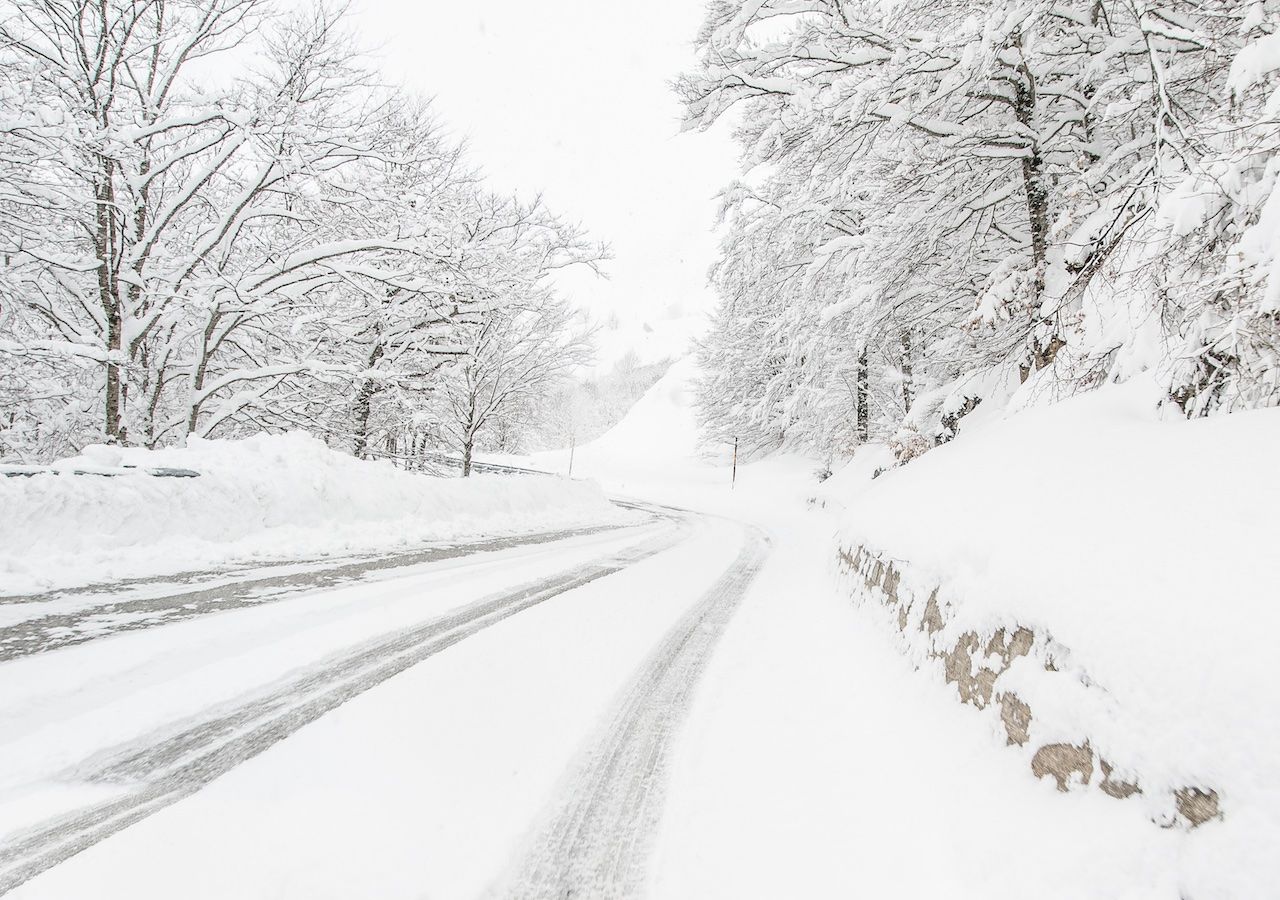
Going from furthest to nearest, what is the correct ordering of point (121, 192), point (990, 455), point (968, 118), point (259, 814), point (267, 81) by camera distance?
point (267, 81)
point (121, 192)
point (968, 118)
point (990, 455)
point (259, 814)

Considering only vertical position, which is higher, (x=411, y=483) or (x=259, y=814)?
(x=411, y=483)

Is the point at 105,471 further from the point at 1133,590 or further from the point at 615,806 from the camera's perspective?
the point at 1133,590

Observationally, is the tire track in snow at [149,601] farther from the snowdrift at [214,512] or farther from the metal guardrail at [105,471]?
the metal guardrail at [105,471]

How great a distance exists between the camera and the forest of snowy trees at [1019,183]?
2934 millimetres

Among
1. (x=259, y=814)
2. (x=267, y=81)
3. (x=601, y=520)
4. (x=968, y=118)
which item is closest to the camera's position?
(x=259, y=814)

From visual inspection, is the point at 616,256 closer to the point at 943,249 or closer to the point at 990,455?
the point at 943,249

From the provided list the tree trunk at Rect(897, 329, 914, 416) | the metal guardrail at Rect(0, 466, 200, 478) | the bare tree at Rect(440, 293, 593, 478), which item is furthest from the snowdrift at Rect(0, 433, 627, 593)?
the tree trunk at Rect(897, 329, 914, 416)

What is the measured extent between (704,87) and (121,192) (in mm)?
8351

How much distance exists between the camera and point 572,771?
7.50 ft

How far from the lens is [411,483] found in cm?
888

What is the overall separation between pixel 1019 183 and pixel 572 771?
8821 millimetres

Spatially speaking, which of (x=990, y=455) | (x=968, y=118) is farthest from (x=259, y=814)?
(x=968, y=118)

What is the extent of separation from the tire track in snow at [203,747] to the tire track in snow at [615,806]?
118 centimetres

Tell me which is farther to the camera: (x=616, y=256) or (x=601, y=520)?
(x=616, y=256)
